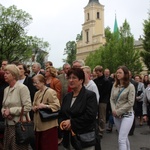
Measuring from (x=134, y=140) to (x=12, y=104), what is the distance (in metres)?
5.18

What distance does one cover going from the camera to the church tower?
99.8 metres

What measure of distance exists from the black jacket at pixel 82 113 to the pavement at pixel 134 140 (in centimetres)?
397

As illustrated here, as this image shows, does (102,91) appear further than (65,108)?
Yes

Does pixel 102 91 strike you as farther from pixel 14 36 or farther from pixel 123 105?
pixel 14 36

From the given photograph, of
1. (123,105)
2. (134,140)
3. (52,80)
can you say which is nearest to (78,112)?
(123,105)

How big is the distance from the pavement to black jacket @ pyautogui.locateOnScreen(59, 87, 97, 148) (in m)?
3.97

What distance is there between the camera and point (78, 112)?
13.2 feet

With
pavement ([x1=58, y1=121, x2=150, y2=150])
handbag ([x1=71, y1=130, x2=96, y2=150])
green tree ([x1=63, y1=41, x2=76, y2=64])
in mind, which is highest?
green tree ([x1=63, y1=41, x2=76, y2=64])

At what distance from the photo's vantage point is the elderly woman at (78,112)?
400 cm

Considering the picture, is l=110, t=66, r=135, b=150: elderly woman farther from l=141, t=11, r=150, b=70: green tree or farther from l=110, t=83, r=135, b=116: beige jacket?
l=141, t=11, r=150, b=70: green tree

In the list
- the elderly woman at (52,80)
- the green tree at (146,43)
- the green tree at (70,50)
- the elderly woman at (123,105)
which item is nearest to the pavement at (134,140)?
the elderly woman at (52,80)

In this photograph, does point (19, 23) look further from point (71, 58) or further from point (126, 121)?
point (71, 58)

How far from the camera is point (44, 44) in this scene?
51.2m

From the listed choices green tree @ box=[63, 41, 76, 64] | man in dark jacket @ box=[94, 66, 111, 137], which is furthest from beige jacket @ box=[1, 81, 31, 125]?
green tree @ box=[63, 41, 76, 64]
